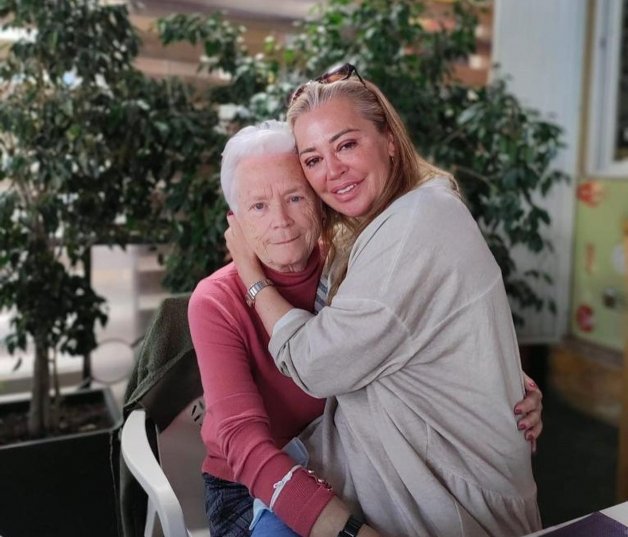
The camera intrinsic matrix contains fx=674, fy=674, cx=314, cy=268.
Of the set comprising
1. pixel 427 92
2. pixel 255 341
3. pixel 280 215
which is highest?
pixel 427 92

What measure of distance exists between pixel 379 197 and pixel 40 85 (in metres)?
1.47

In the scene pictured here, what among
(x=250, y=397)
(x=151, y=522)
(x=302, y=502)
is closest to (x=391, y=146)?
(x=250, y=397)

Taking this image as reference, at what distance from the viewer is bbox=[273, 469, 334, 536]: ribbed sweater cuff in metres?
1.07

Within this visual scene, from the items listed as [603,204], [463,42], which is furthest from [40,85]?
[603,204]

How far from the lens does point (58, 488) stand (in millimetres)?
2250

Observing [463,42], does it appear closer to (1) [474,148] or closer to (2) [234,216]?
(1) [474,148]

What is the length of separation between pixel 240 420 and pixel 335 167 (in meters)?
0.47

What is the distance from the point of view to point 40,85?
7.14ft

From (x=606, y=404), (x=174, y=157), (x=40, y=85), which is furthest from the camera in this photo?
(x=606, y=404)

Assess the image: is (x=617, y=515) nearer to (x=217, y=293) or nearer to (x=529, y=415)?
(x=529, y=415)

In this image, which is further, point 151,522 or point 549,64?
point 549,64

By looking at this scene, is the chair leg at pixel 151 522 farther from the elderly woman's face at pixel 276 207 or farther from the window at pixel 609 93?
the window at pixel 609 93

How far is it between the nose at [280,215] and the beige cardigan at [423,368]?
0.20 meters

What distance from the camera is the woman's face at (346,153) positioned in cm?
117
